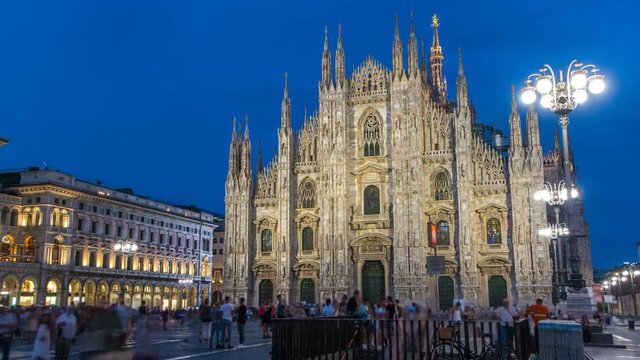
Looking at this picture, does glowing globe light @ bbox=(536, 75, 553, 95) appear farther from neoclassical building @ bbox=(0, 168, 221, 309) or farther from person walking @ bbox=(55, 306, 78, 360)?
neoclassical building @ bbox=(0, 168, 221, 309)

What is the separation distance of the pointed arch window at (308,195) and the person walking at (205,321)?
26108 mm

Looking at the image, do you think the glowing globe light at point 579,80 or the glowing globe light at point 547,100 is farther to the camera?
the glowing globe light at point 547,100

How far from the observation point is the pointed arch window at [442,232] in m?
44.2

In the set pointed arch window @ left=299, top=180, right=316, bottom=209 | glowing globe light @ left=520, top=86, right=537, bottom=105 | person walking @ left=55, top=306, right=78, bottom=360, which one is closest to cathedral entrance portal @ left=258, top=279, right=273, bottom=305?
pointed arch window @ left=299, top=180, right=316, bottom=209

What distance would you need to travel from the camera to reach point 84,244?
59562 mm

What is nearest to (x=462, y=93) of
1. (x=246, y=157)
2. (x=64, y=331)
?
(x=246, y=157)

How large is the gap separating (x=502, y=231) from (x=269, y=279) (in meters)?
18.7

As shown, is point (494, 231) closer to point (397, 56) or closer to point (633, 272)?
point (397, 56)

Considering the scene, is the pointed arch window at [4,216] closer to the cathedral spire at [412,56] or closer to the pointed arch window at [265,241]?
the pointed arch window at [265,241]

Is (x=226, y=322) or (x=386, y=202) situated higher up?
(x=386, y=202)

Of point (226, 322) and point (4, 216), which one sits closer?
point (226, 322)

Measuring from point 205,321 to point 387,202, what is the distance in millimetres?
25918

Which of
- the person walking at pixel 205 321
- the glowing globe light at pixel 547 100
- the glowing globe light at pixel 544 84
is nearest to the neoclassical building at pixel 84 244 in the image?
the person walking at pixel 205 321

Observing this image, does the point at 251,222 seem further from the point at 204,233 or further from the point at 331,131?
the point at 204,233
